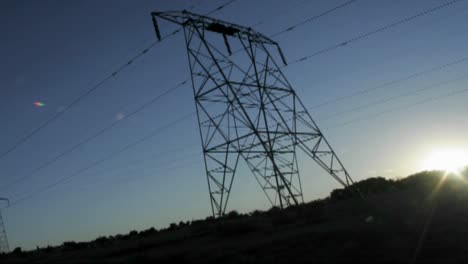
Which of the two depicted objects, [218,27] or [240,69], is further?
[218,27]

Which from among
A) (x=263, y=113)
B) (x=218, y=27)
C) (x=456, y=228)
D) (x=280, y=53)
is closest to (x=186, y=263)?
(x=456, y=228)

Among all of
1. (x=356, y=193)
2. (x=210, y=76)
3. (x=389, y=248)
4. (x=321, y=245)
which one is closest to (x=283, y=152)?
(x=356, y=193)

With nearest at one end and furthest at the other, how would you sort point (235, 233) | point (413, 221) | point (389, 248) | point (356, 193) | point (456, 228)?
1. point (389, 248)
2. point (456, 228)
3. point (413, 221)
4. point (235, 233)
5. point (356, 193)

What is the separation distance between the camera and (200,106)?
2344cm

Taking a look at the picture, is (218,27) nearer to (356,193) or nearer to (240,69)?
(240,69)

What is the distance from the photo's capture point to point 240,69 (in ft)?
77.3

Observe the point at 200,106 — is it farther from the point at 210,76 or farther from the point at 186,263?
the point at 186,263

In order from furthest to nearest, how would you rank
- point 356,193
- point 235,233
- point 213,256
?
point 356,193 < point 235,233 < point 213,256

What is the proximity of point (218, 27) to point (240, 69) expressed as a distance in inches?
175

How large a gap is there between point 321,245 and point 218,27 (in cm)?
1834

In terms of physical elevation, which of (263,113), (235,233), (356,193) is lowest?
(235,233)

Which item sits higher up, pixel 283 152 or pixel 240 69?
pixel 240 69

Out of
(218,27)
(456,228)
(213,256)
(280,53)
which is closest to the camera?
(456,228)

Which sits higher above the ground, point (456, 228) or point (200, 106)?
point (200, 106)
